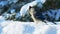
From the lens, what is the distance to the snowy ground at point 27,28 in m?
2.02

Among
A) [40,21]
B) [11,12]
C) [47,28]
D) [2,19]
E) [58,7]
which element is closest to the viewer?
[47,28]

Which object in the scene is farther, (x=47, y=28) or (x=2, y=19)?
(x=2, y=19)

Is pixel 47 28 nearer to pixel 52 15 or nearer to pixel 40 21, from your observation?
pixel 40 21

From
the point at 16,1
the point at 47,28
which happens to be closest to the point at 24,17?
the point at 16,1

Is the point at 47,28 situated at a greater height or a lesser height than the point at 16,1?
lesser

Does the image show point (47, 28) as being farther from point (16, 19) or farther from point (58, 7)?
point (58, 7)

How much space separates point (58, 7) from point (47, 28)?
0.72m

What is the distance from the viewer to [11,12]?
8.29 feet

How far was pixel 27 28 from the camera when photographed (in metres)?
2.07

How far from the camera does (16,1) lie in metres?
2.61

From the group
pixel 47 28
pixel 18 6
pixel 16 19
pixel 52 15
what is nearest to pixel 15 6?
pixel 18 6

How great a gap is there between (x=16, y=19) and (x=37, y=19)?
1.12 feet

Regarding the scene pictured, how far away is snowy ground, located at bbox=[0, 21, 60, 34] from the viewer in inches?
79.4

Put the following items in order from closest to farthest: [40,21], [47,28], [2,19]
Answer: [47,28]
[40,21]
[2,19]
